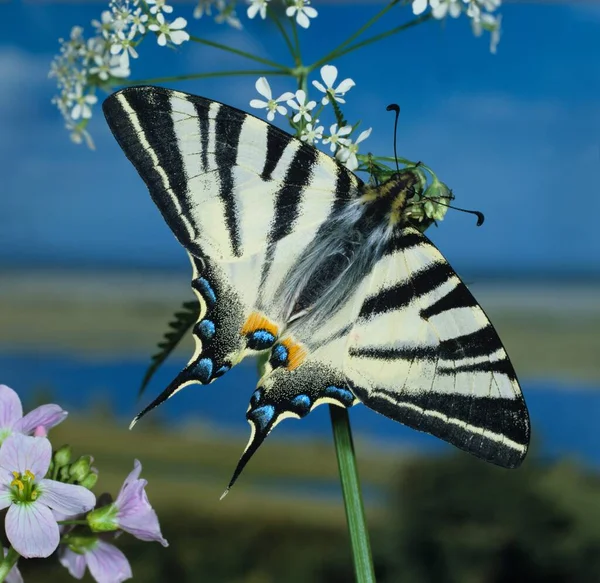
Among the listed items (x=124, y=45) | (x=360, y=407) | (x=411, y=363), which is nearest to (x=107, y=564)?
(x=411, y=363)

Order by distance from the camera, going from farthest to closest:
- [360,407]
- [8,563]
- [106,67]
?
1. [360,407]
2. [106,67]
3. [8,563]

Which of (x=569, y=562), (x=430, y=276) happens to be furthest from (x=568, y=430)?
(x=430, y=276)

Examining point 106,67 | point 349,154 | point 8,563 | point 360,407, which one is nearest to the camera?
point 8,563

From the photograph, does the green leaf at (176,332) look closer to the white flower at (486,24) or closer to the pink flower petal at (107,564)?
the pink flower petal at (107,564)

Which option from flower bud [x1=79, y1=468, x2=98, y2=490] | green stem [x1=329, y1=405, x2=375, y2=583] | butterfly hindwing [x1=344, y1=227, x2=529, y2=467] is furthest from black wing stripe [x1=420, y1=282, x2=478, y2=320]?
flower bud [x1=79, y1=468, x2=98, y2=490]

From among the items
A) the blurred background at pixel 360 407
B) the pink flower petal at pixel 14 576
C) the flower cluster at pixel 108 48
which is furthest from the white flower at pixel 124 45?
the blurred background at pixel 360 407

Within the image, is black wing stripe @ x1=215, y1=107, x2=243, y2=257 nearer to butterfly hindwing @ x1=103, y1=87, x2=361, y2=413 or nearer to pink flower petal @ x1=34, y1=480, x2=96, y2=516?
butterfly hindwing @ x1=103, y1=87, x2=361, y2=413

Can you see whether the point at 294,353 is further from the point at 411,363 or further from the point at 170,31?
the point at 170,31
